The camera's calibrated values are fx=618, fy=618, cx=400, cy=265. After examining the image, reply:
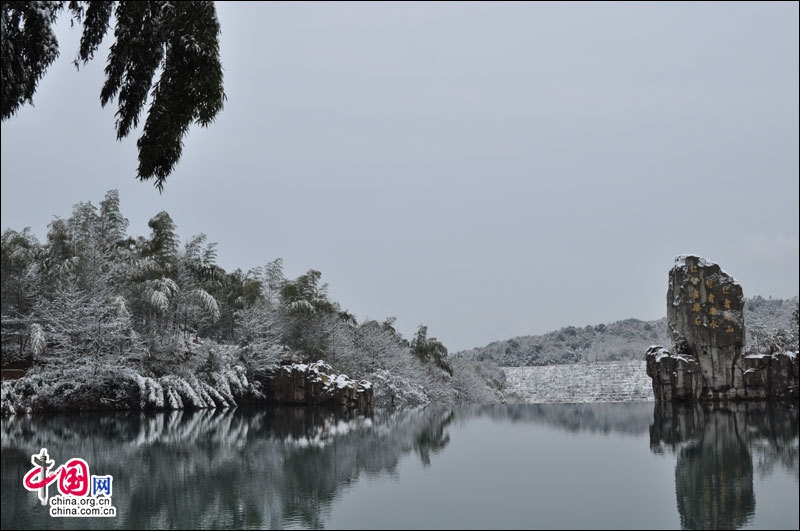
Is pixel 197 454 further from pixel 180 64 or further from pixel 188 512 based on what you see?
pixel 180 64

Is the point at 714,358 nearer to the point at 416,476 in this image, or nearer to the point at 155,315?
the point at 416,476

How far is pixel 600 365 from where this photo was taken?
86.2 meters

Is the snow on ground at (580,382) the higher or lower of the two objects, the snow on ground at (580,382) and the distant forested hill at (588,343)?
the lower

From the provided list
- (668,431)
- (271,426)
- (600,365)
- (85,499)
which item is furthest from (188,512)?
(600,365)

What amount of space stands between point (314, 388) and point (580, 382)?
5895 centimetres

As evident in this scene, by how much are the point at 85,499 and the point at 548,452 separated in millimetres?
9513

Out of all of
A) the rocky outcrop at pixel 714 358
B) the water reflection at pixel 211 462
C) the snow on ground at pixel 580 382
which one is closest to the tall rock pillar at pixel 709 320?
the rocky outcrop at pixel 714 358

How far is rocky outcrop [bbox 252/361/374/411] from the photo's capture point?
30.2 meters

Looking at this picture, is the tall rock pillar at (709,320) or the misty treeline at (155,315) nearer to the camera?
the misty treeline at (155,315)

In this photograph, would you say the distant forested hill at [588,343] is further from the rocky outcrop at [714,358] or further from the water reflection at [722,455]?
the water reflection at [722,455]

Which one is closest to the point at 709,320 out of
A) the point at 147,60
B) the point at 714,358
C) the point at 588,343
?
the point at 714,358

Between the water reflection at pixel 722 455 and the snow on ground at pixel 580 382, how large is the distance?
50.8m

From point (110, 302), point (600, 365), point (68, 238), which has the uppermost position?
point (68, 238)

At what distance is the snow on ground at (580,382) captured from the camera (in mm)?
73062
